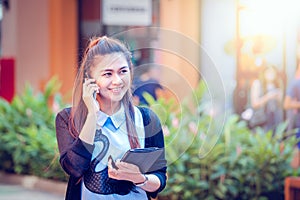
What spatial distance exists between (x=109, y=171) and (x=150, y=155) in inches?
8.0

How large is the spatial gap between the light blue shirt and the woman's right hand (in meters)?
0.04

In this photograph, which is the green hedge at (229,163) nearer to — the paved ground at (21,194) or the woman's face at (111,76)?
the paved ground at (21,194)

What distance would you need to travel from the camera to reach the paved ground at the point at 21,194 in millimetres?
9305

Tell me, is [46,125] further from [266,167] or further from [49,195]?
[266,167]

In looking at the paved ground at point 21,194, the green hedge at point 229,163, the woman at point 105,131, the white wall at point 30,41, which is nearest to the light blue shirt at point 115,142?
the woman at point 105,131

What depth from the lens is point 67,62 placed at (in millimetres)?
12938

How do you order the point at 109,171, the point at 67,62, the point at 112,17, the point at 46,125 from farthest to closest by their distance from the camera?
the point at 67,62
the point at 46,125
the point at 112,17
the point at 109,171

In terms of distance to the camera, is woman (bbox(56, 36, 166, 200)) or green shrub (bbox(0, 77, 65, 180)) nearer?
woman (bbox(56, 36, 166, 200))

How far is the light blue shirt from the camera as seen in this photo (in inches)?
127

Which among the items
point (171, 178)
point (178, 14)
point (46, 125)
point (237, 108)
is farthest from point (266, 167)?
point (46, 125)

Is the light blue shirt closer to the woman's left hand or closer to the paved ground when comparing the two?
the woman's left hand

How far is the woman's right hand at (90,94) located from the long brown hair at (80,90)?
0.11ft

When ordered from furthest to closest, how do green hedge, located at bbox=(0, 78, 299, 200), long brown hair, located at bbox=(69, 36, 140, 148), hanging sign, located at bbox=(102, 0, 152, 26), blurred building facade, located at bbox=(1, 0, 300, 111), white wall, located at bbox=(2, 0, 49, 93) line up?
white wall, located at bbox=(2, 0, 49, 93), green hedge, located at bbox=(0, 78, 299, 200), hanging sign, located at bbox=(102, 0, 152, 26), blurred building facade, located at bbox=(1, 0, 300, 111), long brown hair, located at bbox=(69, 36, 140, 148)

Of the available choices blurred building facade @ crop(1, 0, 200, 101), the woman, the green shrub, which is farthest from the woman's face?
blurred building facade @ crop(1, 0, 200, 101)
